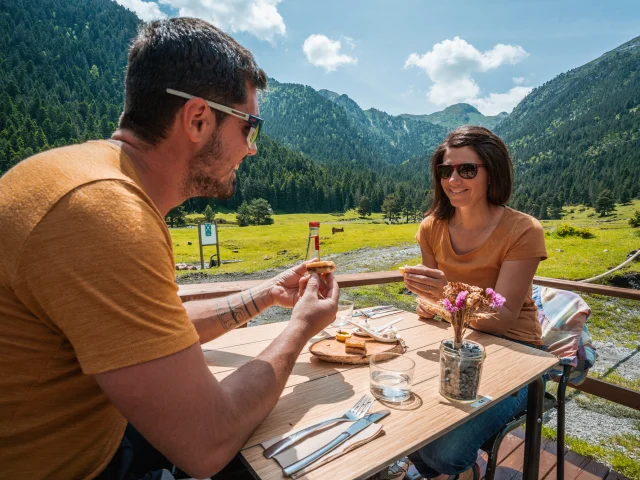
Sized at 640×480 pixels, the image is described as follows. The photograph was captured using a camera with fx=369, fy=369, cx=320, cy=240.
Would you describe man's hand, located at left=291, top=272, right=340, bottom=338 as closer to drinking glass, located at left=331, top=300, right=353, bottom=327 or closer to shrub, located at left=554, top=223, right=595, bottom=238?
drinking glass, located at left=331, top=300, right=353, bottom=327

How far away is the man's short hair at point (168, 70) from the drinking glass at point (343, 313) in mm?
1329

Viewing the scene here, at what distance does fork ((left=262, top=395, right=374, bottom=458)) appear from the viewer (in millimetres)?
1063

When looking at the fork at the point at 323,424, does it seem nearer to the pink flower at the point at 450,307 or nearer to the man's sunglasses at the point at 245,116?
the pink flower at the point at 450,307

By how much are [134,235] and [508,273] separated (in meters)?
2.10

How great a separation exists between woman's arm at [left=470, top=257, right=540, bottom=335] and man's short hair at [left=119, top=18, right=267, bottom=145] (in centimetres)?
185

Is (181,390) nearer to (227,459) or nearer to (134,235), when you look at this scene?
(227,459)

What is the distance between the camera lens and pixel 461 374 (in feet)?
4.51

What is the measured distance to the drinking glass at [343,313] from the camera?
85.4 inches

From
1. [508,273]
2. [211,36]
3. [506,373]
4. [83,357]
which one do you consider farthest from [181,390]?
[508,273]

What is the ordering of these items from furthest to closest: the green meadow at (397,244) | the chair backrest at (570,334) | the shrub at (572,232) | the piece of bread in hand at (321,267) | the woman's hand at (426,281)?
the shrub at (572,232) → the green meadow at (397,244) → the chair backrest at (570,334) → the woman's hand at (426,281) → the piece of bread in hand at (321,267)

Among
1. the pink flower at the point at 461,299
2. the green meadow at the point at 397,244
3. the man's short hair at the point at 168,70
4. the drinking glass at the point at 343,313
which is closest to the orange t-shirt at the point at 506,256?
the drinking glass at the point at 343,313

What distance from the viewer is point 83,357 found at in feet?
2.72

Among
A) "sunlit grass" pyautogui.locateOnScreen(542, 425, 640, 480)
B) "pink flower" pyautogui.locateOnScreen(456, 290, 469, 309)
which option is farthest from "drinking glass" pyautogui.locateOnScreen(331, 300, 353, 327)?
"sunlit grass" pyautogui.locateOnScreen(542, 425, 640, 480)

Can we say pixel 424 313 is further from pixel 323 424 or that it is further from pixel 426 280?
pixel 323 424
